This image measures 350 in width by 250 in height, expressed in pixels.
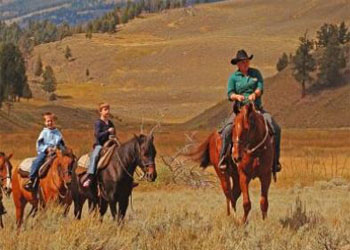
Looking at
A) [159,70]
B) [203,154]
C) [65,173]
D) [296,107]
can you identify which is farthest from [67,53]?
[65,173]

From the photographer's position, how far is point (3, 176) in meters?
17.5

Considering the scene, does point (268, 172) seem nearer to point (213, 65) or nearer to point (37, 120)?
point (37, 120)

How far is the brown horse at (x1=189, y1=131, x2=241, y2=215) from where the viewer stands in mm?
14207

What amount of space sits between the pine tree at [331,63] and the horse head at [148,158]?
275 ft

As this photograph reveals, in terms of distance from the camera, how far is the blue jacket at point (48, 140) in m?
14.3

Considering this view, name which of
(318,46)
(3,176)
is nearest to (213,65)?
(318,46)

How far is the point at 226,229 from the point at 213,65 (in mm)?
166948

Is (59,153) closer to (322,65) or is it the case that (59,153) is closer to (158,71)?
(322,65)

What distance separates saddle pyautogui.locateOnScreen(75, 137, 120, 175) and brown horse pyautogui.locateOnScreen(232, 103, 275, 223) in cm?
198

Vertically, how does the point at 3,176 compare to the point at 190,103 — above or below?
above

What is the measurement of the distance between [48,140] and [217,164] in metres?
2.99

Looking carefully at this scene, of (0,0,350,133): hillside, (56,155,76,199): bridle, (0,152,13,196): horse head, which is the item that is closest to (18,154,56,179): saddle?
(56,155,76,199): bridle

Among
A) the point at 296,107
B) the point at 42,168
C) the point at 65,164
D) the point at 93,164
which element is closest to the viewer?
the point at 93,164

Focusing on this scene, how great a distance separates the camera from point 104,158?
1350cm
